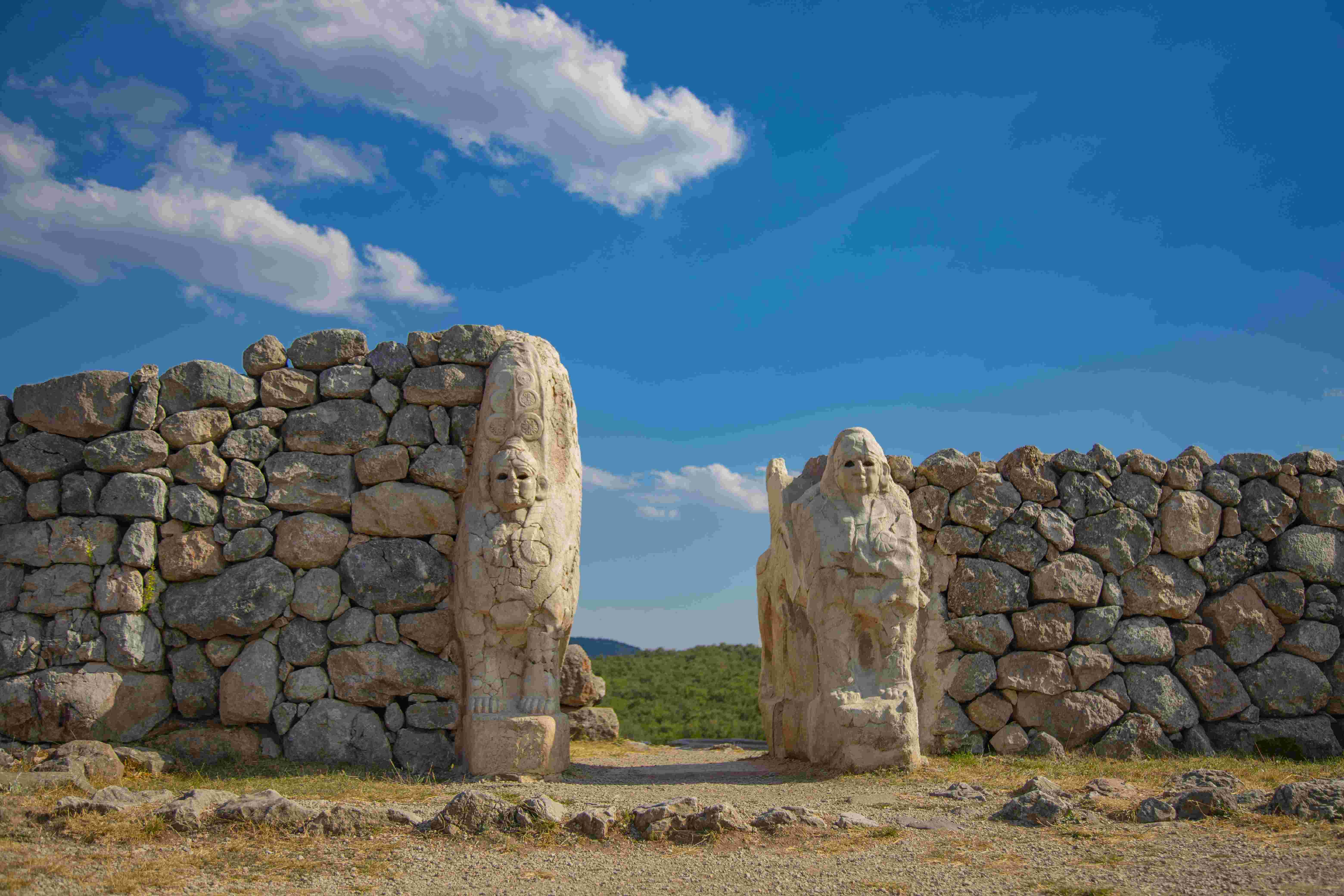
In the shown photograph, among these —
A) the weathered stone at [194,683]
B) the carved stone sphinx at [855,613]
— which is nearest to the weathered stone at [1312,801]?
the carved stone sphinx at [855,613]

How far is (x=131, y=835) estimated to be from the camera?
5.43 metres

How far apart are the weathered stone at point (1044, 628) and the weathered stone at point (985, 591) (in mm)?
120

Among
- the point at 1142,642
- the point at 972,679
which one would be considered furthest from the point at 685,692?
the point at 1142,642

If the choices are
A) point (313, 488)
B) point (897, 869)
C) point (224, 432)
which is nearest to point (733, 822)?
point (897, 869)

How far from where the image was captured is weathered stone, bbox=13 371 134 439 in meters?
8.55

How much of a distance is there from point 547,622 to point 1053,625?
486 centimetres

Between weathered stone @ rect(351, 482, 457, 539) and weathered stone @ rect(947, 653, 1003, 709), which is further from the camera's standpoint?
weathered stone @ rect(947, 653, 1003, 709)

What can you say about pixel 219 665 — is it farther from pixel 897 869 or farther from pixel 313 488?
pixel 897 869

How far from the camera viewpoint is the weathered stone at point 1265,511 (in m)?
10.4

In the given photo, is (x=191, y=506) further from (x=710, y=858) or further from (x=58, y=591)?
(x=710, y=858)

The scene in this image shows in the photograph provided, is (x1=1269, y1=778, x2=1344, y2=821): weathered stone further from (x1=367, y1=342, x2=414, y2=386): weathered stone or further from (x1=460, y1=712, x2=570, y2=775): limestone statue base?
(x1=367, y1=342, x2=414, y2=386): weathered stone

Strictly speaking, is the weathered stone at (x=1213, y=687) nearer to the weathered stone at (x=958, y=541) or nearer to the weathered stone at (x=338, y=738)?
the weathered stone at (x=958, y=541)

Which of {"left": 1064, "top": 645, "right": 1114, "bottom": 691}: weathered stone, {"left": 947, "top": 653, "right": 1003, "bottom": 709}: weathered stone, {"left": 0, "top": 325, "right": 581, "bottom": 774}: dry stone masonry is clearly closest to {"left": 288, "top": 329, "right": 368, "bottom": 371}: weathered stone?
{"left": 0, "top": 325, "right": 581, "bottom": 774}: dry stone masonry

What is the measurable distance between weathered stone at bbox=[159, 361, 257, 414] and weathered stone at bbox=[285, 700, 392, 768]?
8.76 feet
